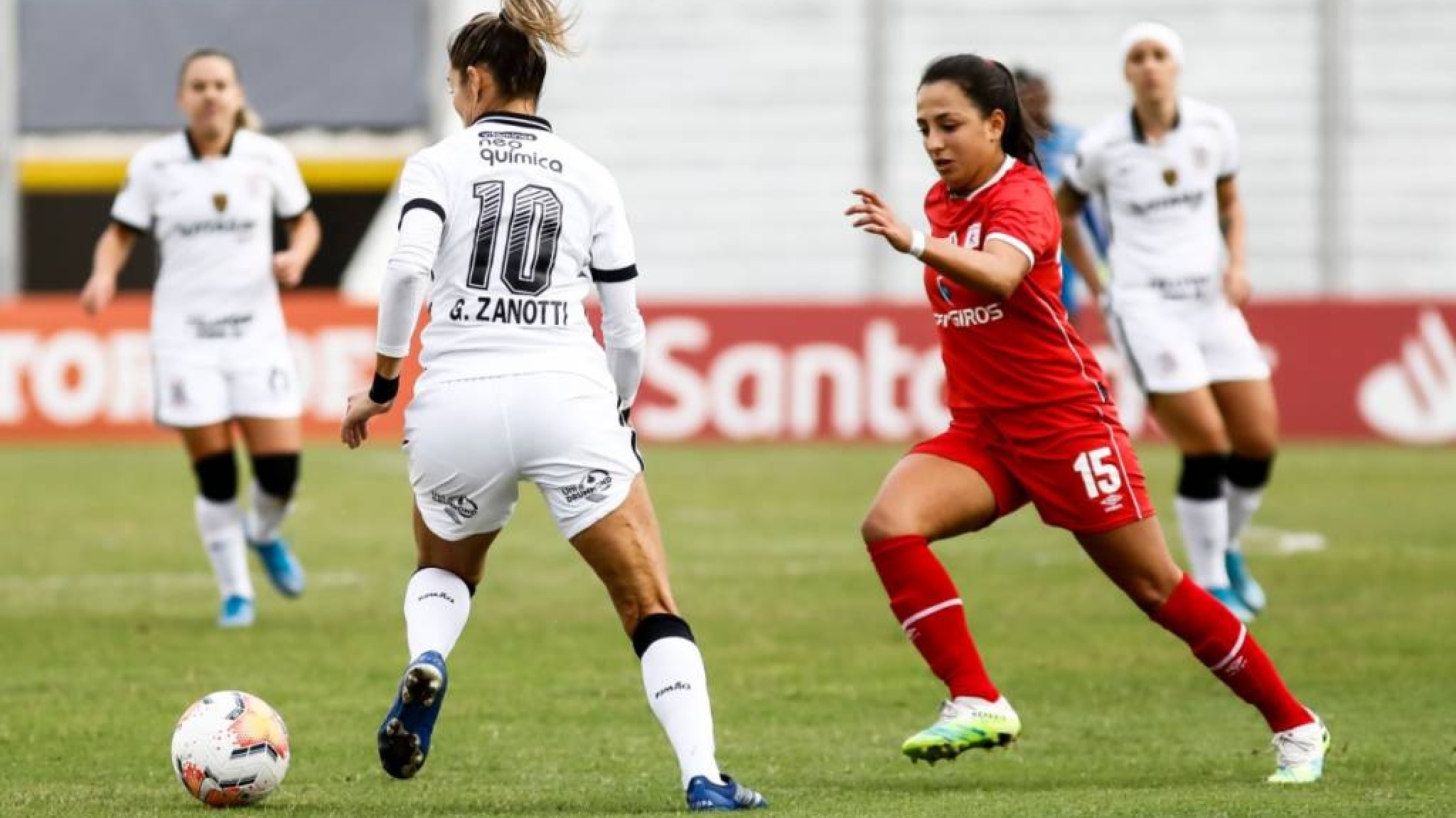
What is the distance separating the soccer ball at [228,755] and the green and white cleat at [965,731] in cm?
171

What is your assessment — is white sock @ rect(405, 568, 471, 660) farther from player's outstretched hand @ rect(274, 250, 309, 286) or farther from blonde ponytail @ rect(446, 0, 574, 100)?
player's outstretched hand @ rect(274, 250, 309, 286)

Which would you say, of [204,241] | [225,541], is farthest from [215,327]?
[225,541]

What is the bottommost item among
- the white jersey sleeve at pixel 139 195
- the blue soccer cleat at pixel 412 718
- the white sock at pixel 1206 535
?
the white sock at pixel 1206 535

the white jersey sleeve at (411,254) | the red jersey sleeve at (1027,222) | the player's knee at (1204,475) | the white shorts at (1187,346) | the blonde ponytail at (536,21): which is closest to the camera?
the white jersey sleeve at (411,254)

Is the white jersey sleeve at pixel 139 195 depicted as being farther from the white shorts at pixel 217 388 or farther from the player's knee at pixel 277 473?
the player's knee at pixel 277 473

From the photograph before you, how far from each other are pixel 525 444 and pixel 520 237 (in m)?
0.53

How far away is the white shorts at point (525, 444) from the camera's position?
6.16m

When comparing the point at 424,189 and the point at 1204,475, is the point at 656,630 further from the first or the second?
the point at 1204,475

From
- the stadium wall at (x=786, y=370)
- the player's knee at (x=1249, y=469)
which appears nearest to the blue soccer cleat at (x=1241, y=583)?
the player's knee at (x=1249, y=469)

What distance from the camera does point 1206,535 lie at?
10805 mm

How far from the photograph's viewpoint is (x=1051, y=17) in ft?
102

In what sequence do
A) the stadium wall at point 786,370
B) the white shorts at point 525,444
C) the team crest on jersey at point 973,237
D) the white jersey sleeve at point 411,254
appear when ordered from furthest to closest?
the stadium wall at point 786,370, the team crest on jersey at point 973,237, the white shorts at point 525,444, the white jersey sleeve at point 411,254

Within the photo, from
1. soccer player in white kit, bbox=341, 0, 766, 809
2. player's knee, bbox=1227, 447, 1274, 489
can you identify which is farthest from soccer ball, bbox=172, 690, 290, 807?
player's knee, bbox=1227, 447, 1274, 489

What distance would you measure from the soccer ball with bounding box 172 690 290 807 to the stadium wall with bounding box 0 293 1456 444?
15.2 meters
